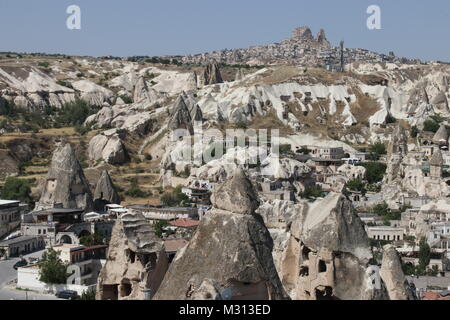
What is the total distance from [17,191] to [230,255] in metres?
40.1

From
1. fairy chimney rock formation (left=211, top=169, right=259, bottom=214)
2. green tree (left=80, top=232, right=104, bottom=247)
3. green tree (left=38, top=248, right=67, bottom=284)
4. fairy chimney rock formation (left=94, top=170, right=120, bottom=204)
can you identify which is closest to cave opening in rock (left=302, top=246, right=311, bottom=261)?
fairy chimney rock formation (left=211, top=169, right=259, bottom=214)

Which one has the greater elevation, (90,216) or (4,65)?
(4,65)

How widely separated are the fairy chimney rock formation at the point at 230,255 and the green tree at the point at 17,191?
37.8 m

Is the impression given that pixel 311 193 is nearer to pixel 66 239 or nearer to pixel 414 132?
pixel 66 239

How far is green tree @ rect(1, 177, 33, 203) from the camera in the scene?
44062 mm

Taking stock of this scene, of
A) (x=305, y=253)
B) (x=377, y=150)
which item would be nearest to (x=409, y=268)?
(x=305, y=253)

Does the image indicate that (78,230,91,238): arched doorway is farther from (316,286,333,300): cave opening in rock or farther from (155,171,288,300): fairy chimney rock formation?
(155,171,288,300): fairy chimney rock formation

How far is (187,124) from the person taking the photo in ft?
196

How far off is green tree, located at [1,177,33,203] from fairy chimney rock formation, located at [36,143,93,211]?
477 cm

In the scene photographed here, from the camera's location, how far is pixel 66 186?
3856 centimetres
